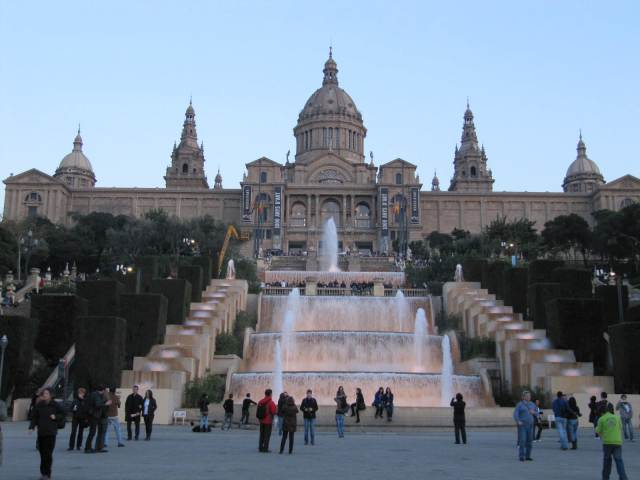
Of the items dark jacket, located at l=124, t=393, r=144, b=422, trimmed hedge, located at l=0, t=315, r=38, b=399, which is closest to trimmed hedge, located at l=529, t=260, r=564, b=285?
trimmed hedge, located at l=0, t=315, r=38, b=399

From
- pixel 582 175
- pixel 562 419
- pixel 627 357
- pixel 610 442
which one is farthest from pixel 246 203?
pixel 610 442

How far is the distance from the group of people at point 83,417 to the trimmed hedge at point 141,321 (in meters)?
13.6

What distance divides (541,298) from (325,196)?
80.0 metres

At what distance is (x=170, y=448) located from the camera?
16719mm

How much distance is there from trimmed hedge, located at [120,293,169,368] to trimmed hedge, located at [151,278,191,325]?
307cm

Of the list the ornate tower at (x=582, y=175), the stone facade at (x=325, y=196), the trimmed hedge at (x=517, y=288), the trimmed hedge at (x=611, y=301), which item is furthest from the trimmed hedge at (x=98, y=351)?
the ornate tower at (x=582, y=175)

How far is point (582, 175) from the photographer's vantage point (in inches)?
5517

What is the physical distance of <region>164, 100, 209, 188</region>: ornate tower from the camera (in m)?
137

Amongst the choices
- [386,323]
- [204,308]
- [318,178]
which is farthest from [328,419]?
[318,178]

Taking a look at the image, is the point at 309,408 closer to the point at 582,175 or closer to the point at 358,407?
the point at 358,407

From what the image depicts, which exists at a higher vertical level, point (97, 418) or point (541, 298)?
point (541, 298)

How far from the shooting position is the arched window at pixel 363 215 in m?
114

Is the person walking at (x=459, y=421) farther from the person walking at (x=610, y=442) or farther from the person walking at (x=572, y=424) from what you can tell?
the person walking at (x=610, y=442)

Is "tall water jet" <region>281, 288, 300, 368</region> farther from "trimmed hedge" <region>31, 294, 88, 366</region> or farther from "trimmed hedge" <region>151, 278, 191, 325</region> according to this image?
"trimmed hedge" <region>31, 294, 88, 366</region>
